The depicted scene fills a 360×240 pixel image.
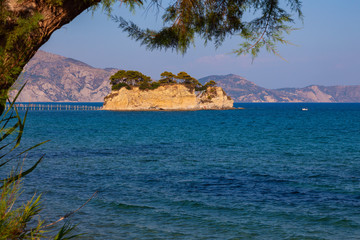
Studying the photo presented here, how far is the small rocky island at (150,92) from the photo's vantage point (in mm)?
134625

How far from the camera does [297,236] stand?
10406mm

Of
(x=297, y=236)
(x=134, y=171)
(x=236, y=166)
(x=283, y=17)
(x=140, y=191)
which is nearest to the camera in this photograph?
(x=283, y=17)

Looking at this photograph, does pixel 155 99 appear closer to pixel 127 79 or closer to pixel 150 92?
pixel 150 92

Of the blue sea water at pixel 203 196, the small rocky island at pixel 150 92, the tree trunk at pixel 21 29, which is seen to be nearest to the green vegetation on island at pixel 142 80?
the small rocky island at pixel 150 92

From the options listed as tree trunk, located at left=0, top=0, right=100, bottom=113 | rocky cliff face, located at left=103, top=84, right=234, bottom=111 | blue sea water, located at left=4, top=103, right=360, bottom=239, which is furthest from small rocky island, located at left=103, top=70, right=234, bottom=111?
tree trunk, located at left=0, top=0, right=100, bottom=113

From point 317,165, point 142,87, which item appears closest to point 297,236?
point 317,165

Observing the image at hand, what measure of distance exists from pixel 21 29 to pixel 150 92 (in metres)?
132

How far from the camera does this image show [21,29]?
161 inches

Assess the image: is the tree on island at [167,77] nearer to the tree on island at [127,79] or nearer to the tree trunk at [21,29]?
the tree on island at [127,79]

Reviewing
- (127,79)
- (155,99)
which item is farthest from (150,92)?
(127,79)

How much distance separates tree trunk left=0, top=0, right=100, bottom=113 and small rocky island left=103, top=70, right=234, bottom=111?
5108 inches

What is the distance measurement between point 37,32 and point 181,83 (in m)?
133

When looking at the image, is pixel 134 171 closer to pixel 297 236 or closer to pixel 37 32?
pixel 297 236

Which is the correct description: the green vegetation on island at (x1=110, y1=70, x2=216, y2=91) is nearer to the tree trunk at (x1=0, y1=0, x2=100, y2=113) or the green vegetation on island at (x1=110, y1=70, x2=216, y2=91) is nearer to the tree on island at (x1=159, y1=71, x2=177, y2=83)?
the tree on island at (x1=159, y1=71, x2=177, y2=83)
